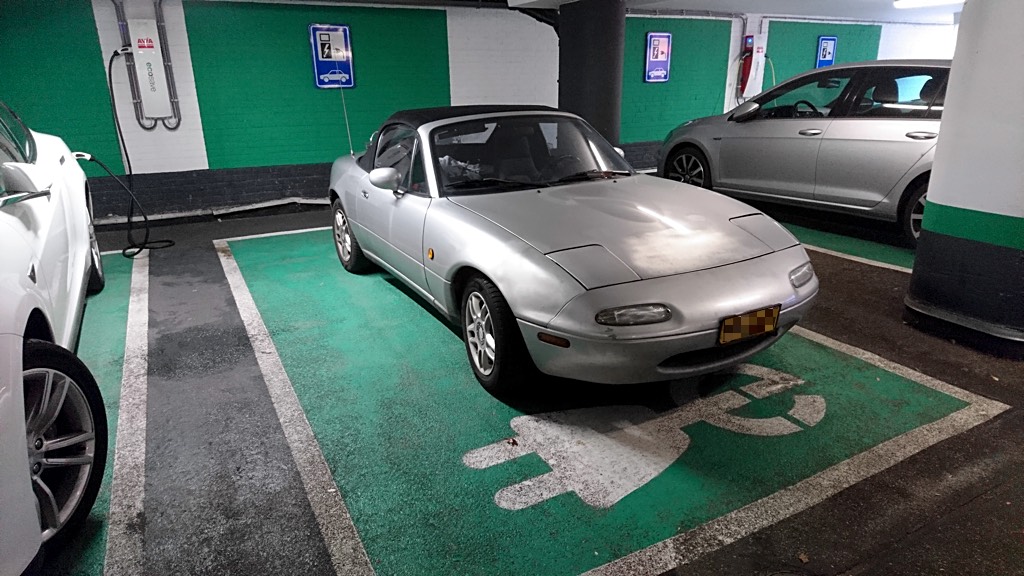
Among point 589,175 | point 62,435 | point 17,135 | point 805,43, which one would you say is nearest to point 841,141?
point 589,175

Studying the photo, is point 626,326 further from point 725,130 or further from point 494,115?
point 725,130

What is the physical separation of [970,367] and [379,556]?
327 cm

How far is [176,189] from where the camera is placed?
7.66m

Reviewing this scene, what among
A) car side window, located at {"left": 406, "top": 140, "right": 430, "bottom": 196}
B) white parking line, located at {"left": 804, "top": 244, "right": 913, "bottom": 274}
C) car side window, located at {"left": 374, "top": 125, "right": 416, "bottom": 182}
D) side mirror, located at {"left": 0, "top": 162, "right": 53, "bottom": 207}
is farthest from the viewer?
white parking line, located at {"left": 804, "top": 244, "right": 913, "bottom": 274}

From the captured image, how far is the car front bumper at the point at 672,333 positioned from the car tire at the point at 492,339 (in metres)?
0.12

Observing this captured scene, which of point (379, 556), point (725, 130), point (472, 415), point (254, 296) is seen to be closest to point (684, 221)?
point (472, 415)

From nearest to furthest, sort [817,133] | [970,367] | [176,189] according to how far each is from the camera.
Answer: [970,367] < [817,133] < [176,189]

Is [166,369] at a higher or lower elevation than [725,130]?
lower

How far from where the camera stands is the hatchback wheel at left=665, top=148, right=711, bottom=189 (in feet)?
23.2

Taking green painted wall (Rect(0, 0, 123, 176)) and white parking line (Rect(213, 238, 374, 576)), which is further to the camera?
green painted wall (Rect(0, 0, 123, 176))

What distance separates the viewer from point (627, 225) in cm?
304

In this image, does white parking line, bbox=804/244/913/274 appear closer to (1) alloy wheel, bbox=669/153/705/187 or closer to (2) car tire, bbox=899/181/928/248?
(2) car tire, bbox=899/181/928/248

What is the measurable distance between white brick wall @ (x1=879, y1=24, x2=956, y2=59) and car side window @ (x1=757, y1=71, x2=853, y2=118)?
31.0ft

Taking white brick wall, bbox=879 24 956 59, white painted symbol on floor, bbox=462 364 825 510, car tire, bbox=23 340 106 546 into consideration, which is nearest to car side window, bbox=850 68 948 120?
white painted symbol on floor, bbox=462 364 825 510
